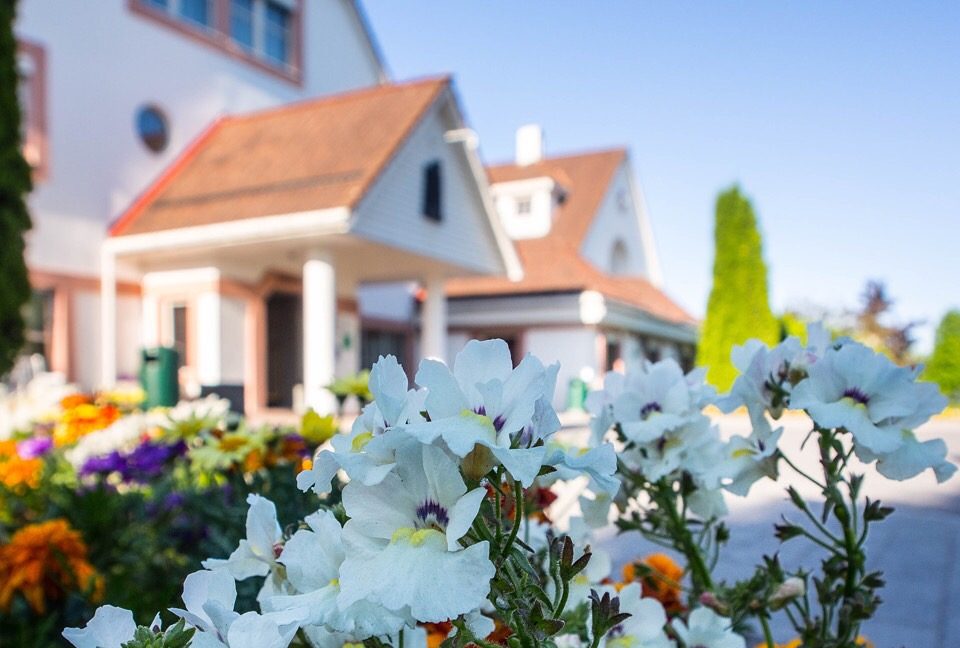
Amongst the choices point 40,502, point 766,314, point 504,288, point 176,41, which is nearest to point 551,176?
point 504,288

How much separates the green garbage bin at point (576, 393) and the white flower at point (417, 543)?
14082 millimetres

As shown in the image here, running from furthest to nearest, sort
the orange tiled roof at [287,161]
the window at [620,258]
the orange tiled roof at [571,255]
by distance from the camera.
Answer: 1. the window at [620,258]
2. the orange tiled roof at [571,255]
3. the orange tiled roof at [287,161]

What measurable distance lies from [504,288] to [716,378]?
5155mm

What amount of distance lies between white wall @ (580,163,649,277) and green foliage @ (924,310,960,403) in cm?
827

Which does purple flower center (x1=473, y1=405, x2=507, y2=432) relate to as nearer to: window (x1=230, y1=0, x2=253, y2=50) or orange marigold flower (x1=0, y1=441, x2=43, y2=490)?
orange marigold flower (x1=0, y1=441, x2=43, y2=490)

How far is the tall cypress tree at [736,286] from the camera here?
15.9 meters

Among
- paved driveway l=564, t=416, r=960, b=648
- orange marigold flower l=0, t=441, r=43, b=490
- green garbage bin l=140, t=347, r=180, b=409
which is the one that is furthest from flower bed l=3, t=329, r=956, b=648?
green garbage bin l=140, t=347, r=180, b=409

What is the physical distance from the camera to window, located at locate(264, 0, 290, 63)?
539 inches

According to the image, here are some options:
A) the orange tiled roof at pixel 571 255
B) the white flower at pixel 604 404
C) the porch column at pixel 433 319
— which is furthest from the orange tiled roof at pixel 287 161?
the white flower at pixel 604 404

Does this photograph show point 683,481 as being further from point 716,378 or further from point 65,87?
point 716,378

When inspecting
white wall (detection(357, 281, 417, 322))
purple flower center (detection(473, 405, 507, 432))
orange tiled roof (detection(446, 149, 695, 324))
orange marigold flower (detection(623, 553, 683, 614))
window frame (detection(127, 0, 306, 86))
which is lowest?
orange marigold flower (detection(623, 553, 683, 614))

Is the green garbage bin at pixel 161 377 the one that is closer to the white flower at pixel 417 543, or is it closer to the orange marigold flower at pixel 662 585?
the orange marigold flower at pixel 662 585

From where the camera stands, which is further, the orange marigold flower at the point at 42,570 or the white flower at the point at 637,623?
the orange marigold flower at the point at 42,570

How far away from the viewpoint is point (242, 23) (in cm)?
1320
